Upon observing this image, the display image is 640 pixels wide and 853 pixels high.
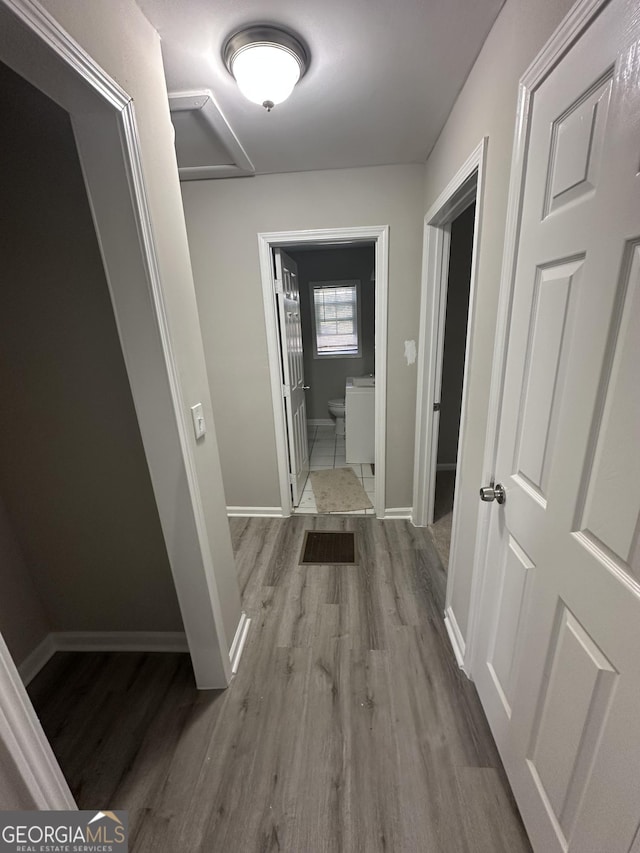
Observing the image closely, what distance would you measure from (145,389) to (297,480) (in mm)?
1904

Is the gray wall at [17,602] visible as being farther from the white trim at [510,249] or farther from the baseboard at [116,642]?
the white trim at [510,249]

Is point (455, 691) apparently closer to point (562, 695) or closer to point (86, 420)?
point (562, 695)

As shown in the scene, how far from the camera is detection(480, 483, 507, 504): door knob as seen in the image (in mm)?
1096

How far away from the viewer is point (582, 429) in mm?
713

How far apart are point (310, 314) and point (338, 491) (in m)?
2.67

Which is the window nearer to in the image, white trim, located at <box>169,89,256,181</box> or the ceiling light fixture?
white trim, located at <box>169,89,256,181</box>

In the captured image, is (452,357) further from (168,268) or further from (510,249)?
(168,268)

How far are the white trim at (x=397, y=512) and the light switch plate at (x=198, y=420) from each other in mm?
1774

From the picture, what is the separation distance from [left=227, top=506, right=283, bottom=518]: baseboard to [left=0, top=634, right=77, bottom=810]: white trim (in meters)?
2.09

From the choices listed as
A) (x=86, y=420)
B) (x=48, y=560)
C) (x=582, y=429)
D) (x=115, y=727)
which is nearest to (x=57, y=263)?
(x=86, y=420)

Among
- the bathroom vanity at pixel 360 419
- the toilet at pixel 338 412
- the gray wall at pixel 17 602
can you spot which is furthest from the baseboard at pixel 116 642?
the toilet at pixel 338 412

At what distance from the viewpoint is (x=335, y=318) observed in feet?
15.2

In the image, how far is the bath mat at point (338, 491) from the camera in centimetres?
281

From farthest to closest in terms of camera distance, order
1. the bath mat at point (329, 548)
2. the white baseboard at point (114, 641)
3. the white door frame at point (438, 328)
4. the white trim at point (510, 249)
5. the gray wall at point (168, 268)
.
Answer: the bath mat at point (329, 548) < the white baseboard at point (114, 641) < the white door frame at point (438, 328) < the gray wall at point (168, 268) < the white trim at point (510, 249)
